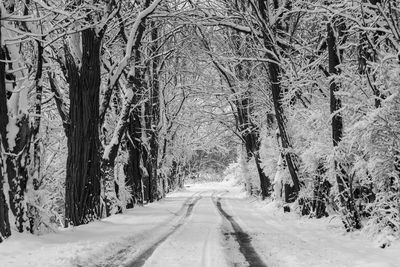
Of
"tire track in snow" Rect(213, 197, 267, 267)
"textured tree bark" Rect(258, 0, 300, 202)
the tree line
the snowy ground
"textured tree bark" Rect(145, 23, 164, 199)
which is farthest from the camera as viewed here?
"textured tree bark" Rect(145, 23, 164, 199)

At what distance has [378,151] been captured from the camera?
31.1 ft

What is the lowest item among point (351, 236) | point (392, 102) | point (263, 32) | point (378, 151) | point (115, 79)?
point (351, 236)

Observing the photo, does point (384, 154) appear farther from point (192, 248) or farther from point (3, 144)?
point (3, 144)

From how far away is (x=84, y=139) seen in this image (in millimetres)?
12953

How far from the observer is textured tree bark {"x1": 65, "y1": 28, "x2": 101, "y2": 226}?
12836 millimetres

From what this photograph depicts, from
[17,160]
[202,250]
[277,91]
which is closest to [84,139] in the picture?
[17,160]

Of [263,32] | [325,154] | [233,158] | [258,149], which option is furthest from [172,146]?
[233,158]

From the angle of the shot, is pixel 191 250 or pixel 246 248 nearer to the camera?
pixel 191 250

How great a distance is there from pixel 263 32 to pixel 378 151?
27.3 ft

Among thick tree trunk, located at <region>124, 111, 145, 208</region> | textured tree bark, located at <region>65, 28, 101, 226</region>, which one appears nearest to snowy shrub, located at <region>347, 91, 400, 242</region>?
textured tree bark, located at <region>65, 28, 101, 226</region>

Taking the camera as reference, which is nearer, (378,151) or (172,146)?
(378,151)

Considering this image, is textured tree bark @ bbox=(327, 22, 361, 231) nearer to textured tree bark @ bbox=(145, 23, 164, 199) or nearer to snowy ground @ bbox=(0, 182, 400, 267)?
snowy ground @ bbox=(0, 182, 400, 267)

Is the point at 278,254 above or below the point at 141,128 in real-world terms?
below

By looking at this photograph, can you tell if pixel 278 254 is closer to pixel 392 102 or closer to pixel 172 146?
pixel 392 102
